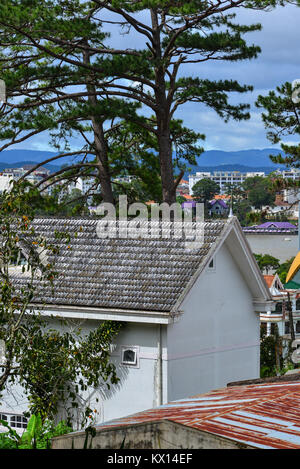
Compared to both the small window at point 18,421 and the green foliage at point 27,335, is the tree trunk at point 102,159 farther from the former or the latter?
the green foliage at point 27,335

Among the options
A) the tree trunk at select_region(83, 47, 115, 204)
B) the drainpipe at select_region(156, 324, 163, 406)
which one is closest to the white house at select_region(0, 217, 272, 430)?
the drainpipe at select_region(156, 324, 163, 406)

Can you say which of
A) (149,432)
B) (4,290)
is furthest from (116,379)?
(149,432)

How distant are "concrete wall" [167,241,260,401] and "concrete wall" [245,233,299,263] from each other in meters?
65.7

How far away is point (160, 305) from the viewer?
1648 cm

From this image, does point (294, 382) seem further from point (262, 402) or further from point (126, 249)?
point (126, 249)

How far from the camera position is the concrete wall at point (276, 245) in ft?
281

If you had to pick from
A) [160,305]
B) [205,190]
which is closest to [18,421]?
[160,305]

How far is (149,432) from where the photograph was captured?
7355mm

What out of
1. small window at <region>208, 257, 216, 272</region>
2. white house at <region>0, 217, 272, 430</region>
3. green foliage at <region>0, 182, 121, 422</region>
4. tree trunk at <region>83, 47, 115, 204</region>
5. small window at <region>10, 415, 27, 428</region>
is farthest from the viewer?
tree trunk at <region>83, 47, 115, 204</region>

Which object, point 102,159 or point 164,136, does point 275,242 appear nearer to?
point 102,159

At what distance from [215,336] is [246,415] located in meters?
10.6

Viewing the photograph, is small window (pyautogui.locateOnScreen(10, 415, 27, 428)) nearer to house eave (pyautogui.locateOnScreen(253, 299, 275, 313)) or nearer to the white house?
the white house

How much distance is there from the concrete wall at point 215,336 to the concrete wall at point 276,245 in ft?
216

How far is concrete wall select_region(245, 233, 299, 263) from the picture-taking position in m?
85.6
